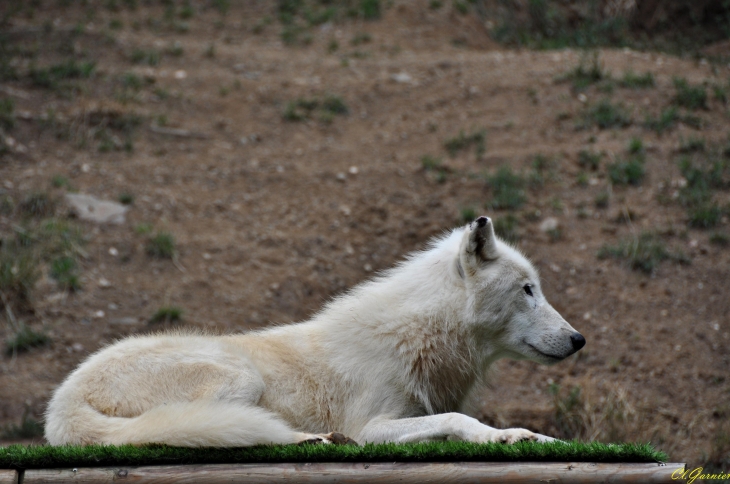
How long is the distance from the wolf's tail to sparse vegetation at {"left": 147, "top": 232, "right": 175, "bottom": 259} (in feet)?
17.5

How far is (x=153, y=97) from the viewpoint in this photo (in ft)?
42.8

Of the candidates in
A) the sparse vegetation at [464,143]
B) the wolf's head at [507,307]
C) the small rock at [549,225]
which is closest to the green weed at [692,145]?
the small rock at [549,225]

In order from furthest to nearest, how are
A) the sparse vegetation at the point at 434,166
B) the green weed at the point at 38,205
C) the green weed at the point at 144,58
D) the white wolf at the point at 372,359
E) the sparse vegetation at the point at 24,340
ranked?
1. the green weed at the point at 144,58
2. the sparse vegetation at the point at 434,166
3. the green weed at the point at 38,205
4. the sparse vegetation at the point at 24,340
5. the white wolf at the point at 372,359

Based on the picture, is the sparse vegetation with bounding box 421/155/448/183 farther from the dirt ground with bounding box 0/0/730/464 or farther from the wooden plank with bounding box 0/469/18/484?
the wooden plank with bounding box 0/469/18/484

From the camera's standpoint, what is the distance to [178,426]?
433cm

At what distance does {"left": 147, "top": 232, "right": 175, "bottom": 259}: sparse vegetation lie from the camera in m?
10.1

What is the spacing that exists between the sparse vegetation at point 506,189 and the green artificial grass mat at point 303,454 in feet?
22.2

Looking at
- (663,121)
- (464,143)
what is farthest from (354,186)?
(663,121)

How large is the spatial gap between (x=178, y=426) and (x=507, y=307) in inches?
94.2

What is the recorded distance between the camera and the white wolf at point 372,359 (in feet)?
15.9

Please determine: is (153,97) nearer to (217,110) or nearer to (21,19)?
(217,110)

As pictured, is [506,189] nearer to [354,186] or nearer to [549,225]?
[549,225]

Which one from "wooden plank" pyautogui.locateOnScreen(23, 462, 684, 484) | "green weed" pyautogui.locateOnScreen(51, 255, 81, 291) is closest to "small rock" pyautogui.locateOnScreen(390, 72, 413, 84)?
"green weed" pyautogui.locateOnScreen(51, 255, 81, 291)

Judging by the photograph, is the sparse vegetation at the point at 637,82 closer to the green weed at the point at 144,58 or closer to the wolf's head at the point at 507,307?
the green weed at the point at 144,58
